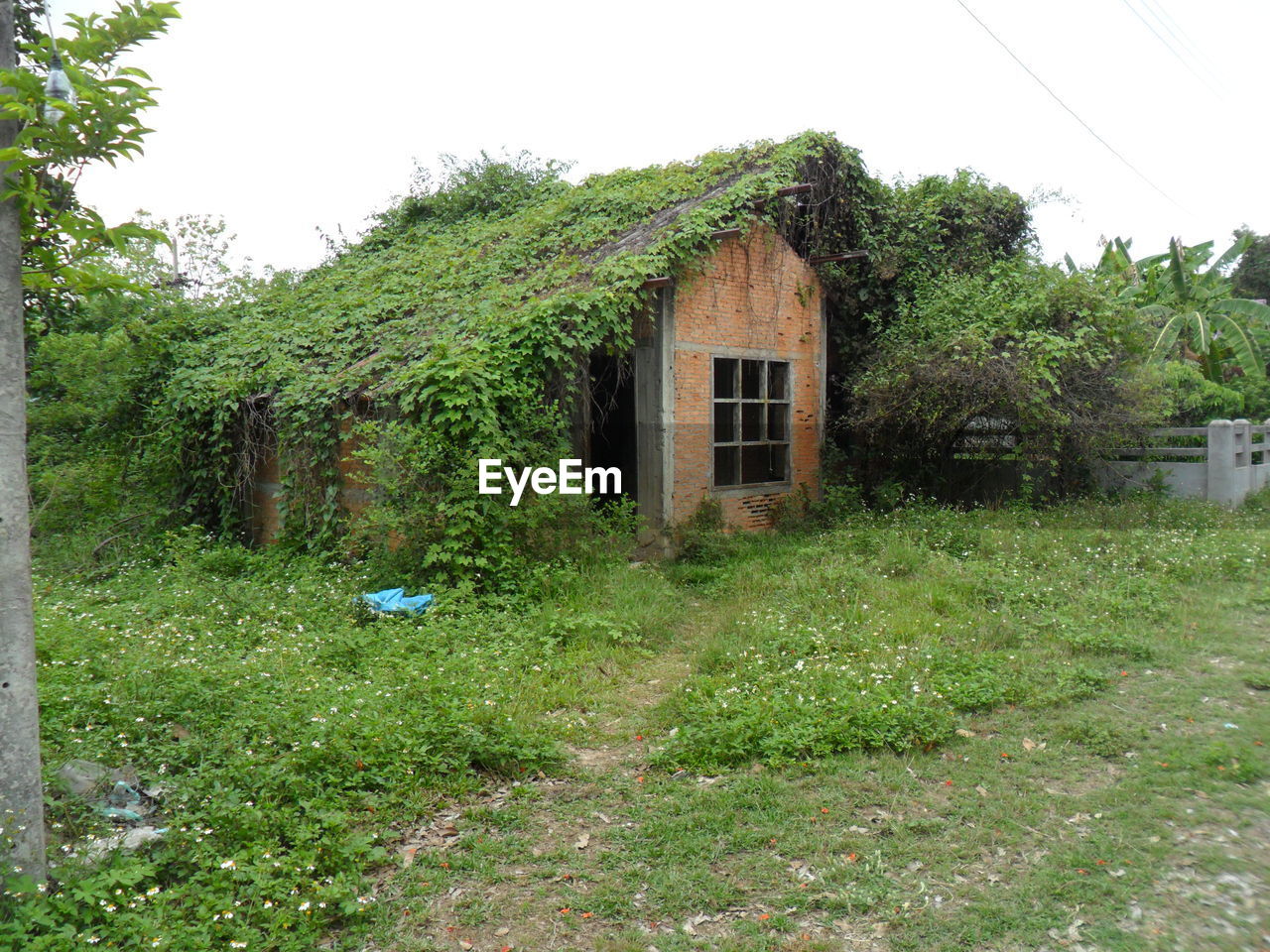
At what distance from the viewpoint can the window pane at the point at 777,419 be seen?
12.1 meters

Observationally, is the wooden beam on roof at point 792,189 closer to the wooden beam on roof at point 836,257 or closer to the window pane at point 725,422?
the wooden beam on roof at point 836,257

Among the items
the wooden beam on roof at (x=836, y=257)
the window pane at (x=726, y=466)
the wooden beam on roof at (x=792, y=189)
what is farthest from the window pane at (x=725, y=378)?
the wooden beam on roof at (x=836, y=257)

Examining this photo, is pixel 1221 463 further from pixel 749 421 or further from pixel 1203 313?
pixel 1203 313

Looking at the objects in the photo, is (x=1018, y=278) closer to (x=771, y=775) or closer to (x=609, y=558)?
(x=609, y=558)

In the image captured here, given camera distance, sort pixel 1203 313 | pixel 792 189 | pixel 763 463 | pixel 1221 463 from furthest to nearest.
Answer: pixel 1203 313
pixel 1221 463
pixel 763 463
pixel 792 189

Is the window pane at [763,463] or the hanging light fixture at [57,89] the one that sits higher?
the hanging light fixture at [57,89]

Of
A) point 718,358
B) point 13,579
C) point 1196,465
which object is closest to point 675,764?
point 13,579

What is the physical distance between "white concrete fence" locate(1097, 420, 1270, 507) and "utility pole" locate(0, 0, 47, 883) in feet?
43.9

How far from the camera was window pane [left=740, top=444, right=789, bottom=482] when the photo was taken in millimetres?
11750

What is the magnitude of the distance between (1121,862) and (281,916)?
3.44 meters

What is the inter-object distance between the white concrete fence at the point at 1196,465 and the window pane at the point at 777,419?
489 cm

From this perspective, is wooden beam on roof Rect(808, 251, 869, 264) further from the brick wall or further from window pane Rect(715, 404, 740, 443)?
window pane Rect(715, 404, 740, 443)

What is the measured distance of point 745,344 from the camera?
11.6 metres

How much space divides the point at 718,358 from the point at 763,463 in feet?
5.54
